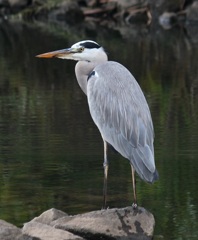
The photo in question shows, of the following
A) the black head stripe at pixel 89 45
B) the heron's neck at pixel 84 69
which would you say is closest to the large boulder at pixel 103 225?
the heron's neck at pixel 84 69

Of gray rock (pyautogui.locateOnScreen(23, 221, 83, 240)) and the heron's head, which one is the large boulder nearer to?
gray rock (pyautogui.locateOnScreen(23, 221, 83, 240))

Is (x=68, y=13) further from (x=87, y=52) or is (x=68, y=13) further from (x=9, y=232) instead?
(x=9, y=232)

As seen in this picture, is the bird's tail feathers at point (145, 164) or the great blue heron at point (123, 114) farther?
the great blue heron at point (123, 114)

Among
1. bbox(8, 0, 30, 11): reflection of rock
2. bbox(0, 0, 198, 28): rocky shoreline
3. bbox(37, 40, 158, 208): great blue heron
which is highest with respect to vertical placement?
bbox(8, 0, 30, 11): reflection of rock

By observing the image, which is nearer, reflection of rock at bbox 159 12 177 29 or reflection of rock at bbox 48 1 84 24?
reflection of rock at bbox 159 12 177 29

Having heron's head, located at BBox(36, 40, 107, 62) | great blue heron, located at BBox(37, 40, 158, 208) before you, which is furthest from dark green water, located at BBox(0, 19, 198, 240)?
heron's head, located at BBox(36, 40, 107, 62)

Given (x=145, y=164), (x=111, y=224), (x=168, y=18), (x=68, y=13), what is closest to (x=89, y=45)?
(x=145, y=164)

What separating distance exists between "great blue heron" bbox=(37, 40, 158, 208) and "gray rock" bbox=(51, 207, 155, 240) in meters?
0.21

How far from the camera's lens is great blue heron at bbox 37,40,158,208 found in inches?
312

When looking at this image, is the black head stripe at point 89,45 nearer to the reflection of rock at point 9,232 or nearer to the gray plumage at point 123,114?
the gray plumage at point 123,114

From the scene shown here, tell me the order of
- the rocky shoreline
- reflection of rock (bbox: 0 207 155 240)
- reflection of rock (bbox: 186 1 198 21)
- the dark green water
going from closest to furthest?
reflection of rock (bbox: 0 207 155 240) → the dark green water → reflection of rock (bbox: 186 1 198 21) → the rocky shoreline

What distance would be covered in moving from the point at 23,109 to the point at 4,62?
7611 millimetres

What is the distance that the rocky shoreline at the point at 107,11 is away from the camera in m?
33.5

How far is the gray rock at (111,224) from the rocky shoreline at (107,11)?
24.8 meters
